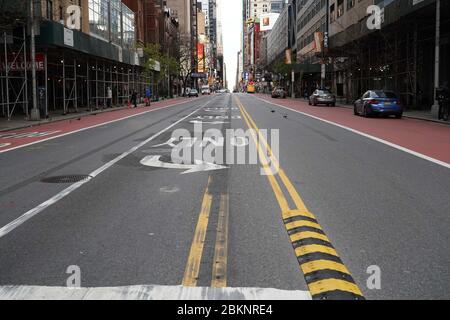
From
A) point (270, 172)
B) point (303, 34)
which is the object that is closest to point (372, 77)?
point (270, 172)

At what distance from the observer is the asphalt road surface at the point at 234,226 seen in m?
4.91

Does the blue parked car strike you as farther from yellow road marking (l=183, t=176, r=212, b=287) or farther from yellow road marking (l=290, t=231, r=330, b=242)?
yellow road marking (l=290, t=231, r=330, b=242)

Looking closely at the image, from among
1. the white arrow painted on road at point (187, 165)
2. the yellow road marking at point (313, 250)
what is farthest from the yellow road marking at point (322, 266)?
the white arrow painted on road at point (187, 165)

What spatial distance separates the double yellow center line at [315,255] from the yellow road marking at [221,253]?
727mm

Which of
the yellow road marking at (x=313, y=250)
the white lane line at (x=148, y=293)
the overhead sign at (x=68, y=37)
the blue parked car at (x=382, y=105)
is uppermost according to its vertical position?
the overhead sign at (x=68, y=37)

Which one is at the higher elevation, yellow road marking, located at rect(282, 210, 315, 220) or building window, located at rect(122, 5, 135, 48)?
building window, located at rect(122, 5, 135, 48)

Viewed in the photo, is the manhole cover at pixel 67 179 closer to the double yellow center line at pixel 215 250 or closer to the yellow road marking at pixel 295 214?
the double yellow center line at pixel 215 250

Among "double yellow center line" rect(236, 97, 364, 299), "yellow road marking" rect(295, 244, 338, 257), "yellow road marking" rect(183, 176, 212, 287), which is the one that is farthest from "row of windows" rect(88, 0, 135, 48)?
"yellow road marking" rect(295, 244, 338, 257)

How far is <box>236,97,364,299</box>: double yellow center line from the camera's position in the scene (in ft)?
15.2

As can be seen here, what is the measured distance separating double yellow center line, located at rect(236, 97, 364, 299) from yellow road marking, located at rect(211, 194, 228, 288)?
0.73 m

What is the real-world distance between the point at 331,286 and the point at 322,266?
1.76ft

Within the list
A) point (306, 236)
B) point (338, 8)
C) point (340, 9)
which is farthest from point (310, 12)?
point (306, 236)

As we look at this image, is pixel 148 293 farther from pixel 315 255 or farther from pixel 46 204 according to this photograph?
pixel 46 204

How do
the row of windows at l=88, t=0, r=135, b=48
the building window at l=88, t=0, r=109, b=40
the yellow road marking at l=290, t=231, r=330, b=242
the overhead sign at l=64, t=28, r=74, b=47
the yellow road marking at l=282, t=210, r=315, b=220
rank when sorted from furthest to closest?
the row of windows at l=88, t=0, r=135, b=48
the building window at l=88, t=0, r=109, b=40
the overhead sign at l=64, t=28, r=74, b=47
the yellow road marking at l=282, t=210, r=315, b=220
the yellow road marking at l=290, t=231, r=330, b=242
